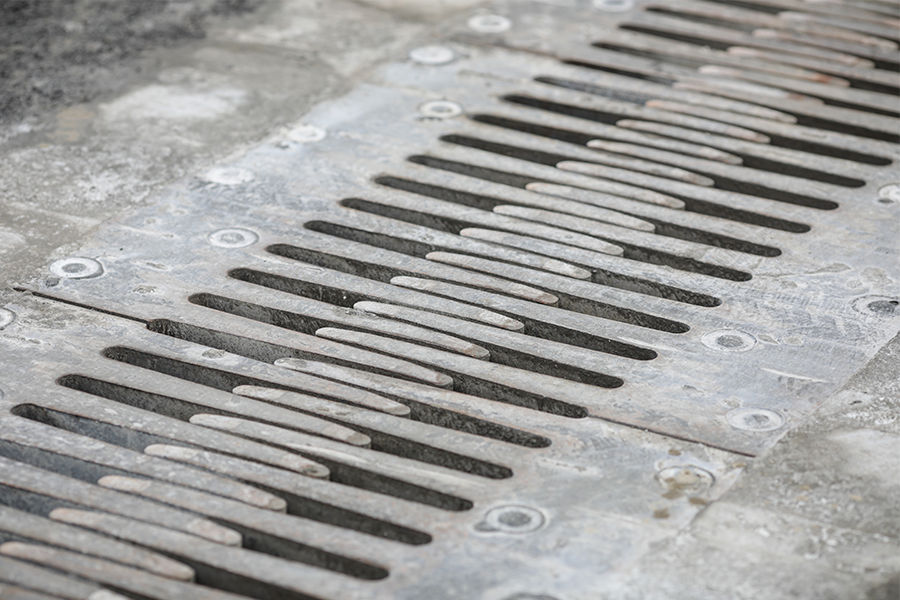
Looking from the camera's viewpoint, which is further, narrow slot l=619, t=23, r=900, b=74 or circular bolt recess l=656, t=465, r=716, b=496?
narrow slot l=619, t=23, r=900, b=74

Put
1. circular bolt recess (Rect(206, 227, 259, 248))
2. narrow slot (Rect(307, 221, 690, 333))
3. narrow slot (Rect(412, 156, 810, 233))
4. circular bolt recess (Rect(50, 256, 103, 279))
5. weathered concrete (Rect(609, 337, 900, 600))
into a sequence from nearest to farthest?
weathered concrete (Rect(609, 337, 900, 600)), narrow slot (Rect(307, 221, 690, 333)), circular bolt recess (Rect(50, 256, 103, 279)), circular bolt recess (Rect(206, 227, 259, 248)), narrow slot (Rect(412, 156, 810, 233))

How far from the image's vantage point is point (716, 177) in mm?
2998

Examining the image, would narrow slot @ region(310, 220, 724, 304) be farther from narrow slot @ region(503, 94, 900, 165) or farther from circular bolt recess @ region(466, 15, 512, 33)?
circular bolt recess @ region(466, 15, 512, 33)

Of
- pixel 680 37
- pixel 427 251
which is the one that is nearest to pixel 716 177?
pixel 427 251

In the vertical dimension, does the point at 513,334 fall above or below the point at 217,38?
below

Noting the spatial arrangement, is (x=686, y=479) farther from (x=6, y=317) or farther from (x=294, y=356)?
(x=6, y=317)

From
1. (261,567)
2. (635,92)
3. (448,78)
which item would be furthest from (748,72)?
(261,567)

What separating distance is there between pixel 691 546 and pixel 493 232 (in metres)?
1.06

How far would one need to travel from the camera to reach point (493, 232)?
2.73 meters

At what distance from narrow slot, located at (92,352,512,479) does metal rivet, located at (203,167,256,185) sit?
493 millimetres

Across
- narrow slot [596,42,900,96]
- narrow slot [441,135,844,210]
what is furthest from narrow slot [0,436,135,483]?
narrow slot [596,42,900,96]

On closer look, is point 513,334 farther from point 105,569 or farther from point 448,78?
point 448,78

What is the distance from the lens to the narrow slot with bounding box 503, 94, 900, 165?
309 centimetres

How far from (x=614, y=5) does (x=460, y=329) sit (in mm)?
1827
